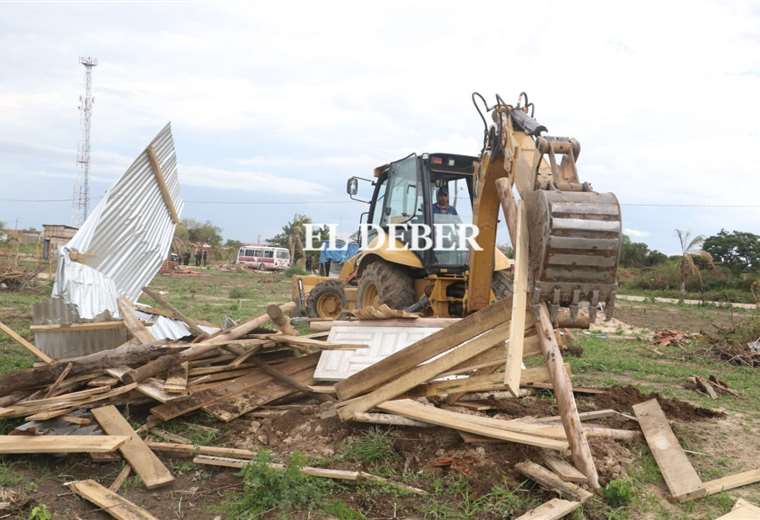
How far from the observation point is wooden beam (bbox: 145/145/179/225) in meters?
8.42

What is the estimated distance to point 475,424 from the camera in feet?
16.1

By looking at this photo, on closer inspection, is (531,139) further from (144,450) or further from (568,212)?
(144,450)

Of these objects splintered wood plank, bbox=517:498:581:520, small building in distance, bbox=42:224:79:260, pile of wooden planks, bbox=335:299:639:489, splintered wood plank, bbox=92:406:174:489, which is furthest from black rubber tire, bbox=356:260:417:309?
small building in distance, bbox=42:224:79:260

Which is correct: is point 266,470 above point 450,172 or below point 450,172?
below

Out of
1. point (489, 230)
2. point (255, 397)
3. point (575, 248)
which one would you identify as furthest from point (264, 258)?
point (575, 248)

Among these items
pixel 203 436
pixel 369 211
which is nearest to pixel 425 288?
pixel 369 211

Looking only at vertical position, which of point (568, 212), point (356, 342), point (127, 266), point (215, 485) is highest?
point (568, 212)

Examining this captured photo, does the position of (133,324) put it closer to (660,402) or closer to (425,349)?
(425,349)

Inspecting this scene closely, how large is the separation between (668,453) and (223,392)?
151 inches

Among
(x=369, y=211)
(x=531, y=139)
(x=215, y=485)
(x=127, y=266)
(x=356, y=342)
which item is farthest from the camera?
(x=369, y=211)

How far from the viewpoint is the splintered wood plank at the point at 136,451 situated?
4568 millimetres

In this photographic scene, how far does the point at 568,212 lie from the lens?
4293 mm

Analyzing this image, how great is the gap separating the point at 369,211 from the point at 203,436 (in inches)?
263

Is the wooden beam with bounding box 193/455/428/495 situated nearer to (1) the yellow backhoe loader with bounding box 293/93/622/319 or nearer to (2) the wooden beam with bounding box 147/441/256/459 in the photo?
(2) the wooden beam with bounding box 147/441/256/459
